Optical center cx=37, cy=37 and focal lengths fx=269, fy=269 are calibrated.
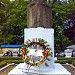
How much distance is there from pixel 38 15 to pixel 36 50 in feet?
7.46

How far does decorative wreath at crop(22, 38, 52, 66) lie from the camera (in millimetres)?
9516

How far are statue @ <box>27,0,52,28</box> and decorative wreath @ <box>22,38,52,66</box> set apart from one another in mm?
1532

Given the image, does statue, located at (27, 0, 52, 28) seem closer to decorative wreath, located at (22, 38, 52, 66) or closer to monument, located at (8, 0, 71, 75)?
monument, located at (8, 0, 71, 75)

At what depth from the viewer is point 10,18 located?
1251 inches

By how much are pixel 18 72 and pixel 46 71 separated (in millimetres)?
1032

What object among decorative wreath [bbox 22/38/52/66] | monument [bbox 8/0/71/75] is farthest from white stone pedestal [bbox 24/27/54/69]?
decorative wreath [bbox 22/38/52/66]

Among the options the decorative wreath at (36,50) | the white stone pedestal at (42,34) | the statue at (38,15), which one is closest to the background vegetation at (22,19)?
the statue at (38,15)

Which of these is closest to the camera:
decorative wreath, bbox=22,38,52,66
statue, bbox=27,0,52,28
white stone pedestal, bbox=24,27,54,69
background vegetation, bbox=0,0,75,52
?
decorative wreath, bbox=22,38,52,66

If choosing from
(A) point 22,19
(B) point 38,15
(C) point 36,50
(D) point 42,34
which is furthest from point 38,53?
(A) point 22,19

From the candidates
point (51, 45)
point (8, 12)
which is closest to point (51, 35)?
point (51, 45)

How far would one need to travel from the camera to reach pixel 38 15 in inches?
450

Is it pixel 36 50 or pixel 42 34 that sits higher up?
pixel 42 34

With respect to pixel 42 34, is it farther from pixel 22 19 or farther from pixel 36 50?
pixel 22 19

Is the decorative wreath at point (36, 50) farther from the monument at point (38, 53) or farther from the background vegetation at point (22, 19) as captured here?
the background vegetation at point (22, 19)
